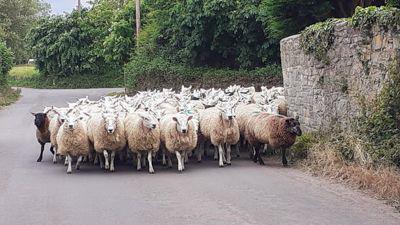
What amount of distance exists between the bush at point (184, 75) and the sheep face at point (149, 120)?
12911 mm

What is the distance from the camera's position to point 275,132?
549 inches

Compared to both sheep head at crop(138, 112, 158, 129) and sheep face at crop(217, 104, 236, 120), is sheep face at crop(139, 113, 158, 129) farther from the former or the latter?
sheep face at crop(217, 104, 236, 120)

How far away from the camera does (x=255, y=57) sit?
28.0 meters

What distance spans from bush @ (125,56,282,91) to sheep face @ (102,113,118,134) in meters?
13.1

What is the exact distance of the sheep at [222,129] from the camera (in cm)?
1456

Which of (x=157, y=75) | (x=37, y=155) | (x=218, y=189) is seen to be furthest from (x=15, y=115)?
(x=218, y=189)

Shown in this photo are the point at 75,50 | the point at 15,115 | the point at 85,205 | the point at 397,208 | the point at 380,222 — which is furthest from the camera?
the point at 75,50

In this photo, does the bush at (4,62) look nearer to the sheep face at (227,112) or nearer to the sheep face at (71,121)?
the sheep face at (71,121)

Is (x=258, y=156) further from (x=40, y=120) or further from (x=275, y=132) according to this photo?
(x=40, y=120)

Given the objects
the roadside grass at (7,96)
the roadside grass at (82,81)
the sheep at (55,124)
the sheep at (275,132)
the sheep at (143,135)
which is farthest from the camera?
the roadside grass at (82,81)

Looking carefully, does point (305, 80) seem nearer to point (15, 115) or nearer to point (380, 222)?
point (380, 222)

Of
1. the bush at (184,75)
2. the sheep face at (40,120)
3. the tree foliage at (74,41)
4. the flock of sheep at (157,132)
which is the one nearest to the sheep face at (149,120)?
the flock of sheep at (157,132)

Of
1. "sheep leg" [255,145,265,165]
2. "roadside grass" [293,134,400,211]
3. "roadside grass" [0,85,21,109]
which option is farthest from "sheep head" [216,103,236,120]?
"roadside grass" [0,85,21,109]

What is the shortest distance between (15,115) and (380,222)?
23327mm
